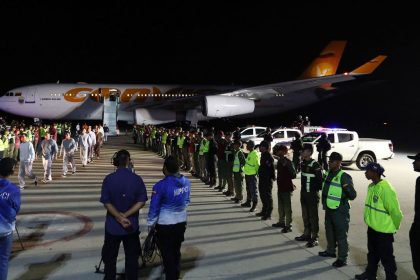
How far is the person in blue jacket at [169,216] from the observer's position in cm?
454

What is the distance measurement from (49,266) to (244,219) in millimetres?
4127

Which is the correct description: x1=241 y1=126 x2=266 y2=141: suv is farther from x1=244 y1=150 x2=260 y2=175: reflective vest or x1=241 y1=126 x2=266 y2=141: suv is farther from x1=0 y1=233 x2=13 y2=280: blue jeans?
x1=0 y1=233 x2=13 y2=280: blue jeans

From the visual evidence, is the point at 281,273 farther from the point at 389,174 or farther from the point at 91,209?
the point at 389,174

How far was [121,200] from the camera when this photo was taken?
4406 millimetres

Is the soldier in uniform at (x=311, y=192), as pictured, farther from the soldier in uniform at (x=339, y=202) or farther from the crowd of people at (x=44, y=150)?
the crowd of people at (x=44, y=150)

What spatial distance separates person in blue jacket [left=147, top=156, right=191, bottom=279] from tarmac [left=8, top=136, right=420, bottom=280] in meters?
0.93

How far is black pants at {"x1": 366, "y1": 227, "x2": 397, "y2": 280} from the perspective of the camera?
16.1ft

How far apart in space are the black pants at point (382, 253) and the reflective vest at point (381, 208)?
3.8 inches

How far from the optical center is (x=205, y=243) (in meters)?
6.78

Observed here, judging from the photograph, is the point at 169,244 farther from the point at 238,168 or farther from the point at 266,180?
the point at 238,168

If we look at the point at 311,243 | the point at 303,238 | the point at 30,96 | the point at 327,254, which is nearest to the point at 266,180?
Result: the point at 303,238

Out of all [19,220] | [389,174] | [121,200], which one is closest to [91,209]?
[19,220]

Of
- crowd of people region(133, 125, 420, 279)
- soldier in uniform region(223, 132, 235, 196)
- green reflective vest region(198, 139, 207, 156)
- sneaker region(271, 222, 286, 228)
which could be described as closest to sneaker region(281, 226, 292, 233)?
crowd of people region(133, 125, 420, 279)

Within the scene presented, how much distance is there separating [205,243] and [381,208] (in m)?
3.02
